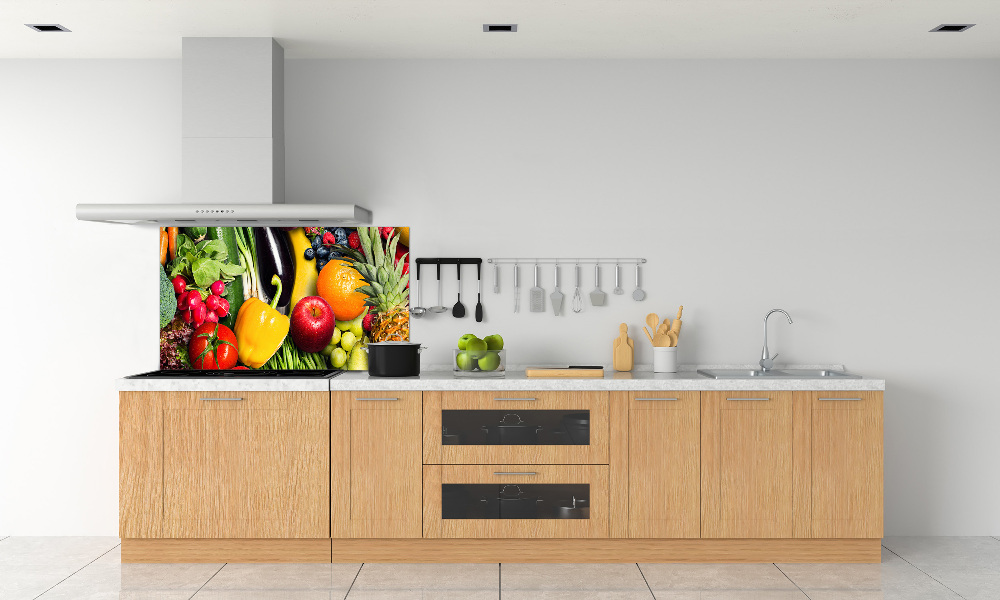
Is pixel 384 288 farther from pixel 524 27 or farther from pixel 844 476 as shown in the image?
pixel 844 476

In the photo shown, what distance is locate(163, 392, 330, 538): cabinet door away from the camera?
3.65 meters

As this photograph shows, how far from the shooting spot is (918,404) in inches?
166

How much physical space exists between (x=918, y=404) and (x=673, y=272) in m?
1.49

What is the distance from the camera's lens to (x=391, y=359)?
380 cm

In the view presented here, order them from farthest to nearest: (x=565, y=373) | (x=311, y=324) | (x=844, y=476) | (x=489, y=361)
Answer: (x=311, y=324)
(x=489, y=361)
(x=565, y=373)
(x=844, y=476)

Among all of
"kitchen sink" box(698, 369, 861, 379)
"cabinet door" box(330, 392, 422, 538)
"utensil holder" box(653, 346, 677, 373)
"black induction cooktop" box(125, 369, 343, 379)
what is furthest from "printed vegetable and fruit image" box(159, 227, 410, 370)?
"kitchen sink" box(698, 369, 861, 379)

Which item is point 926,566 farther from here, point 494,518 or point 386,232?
point 386,232

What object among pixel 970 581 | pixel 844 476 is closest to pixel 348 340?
pixel 844 476

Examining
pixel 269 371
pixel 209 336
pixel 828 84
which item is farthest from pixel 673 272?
pixel 209 336

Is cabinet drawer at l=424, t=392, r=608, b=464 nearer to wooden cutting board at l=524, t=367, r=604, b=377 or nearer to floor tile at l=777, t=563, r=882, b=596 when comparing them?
wooden cutting board at l=524, t=367, r=604, b=377

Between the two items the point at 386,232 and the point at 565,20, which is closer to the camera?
the point at 565,20

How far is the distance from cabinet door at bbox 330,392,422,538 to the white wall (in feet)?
2.23

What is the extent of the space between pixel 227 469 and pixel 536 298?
1762 mm

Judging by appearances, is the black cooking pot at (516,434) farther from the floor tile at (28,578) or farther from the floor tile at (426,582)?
the floor tile at (28,578)
